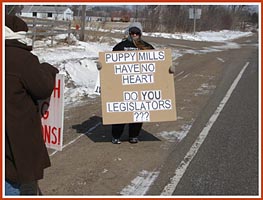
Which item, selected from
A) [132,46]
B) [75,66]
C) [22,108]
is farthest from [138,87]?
[75,66]

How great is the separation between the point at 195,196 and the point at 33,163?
2150 millimetres

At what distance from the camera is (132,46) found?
22.5ft

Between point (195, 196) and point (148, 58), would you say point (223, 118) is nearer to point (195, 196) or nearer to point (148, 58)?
point (148, 58)

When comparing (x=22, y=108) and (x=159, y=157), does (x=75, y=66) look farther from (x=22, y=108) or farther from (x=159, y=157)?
(x=22, y=108)

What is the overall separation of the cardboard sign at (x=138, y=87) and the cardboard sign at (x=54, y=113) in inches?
107

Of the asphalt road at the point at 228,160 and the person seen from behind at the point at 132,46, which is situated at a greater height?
the person seen from behind at the point at 132,46

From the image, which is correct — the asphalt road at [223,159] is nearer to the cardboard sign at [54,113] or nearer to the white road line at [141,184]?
the white road line at [141,184]

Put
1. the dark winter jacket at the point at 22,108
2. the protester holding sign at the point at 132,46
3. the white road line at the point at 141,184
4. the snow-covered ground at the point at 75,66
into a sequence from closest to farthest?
the dark winter jacket at the point at 22,108 < the white road line at the point at 141,184 < the protester holding sign at the point at 132,46 < the snow-covered ground at the point at 75,66

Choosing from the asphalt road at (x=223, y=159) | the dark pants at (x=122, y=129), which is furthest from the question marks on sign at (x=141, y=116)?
the asphalt road at (x=223, y=159)

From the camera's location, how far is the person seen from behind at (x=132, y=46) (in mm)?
6723

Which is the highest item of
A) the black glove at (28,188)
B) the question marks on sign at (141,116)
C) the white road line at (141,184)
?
the question marks on sign at (141,116)

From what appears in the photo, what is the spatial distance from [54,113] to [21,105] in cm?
76

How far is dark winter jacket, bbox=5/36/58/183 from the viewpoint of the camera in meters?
3.15

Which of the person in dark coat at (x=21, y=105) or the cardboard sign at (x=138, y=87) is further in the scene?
the cardboard sign at (x=138, y=87)
